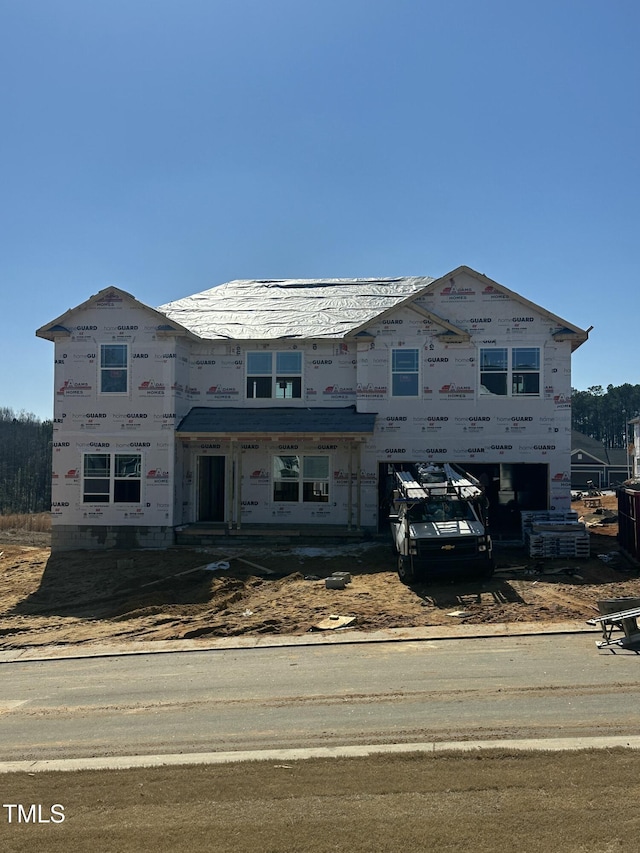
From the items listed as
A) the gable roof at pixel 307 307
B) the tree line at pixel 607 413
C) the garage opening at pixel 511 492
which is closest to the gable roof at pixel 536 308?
the gable roof at pixel 307 307

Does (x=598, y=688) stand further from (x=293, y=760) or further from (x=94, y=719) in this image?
(x=94, y=719)

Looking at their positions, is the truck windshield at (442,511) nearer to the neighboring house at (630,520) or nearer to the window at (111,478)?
the neighboring house at (630,520)

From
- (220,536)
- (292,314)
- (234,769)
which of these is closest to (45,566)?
(220,536)

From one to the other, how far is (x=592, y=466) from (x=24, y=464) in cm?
6003

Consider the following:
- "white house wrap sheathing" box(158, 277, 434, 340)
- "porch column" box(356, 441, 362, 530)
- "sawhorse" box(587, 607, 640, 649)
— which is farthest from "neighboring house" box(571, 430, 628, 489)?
"sawhorse" box(587, 607, 640, 649)

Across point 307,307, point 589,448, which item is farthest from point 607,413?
point 307,307

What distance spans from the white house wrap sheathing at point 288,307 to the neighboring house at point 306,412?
0.41 meters

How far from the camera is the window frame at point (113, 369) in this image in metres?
21.6

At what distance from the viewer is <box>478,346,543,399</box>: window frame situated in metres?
21.0

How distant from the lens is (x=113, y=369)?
21.7m

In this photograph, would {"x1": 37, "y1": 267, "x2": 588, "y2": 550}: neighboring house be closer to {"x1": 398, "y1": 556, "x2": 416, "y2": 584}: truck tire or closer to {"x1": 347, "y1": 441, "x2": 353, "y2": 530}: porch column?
{"x1": 347, "y1": 441, "x2": 353, "y2": 530}: porch column

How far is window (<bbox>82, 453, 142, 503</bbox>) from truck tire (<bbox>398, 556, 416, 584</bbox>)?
9.36 m

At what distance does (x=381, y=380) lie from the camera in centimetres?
2166

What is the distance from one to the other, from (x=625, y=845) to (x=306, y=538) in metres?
16.6
